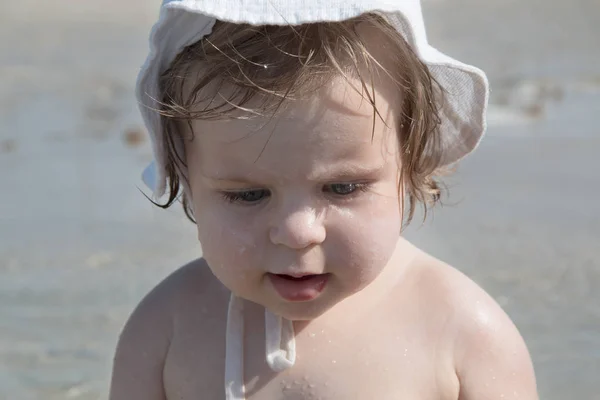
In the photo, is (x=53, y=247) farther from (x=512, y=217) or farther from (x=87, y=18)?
(x=87, y=18)

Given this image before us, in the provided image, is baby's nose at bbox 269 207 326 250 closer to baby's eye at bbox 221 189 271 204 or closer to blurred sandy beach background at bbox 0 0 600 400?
baby's eye at bbox 221 189 271 204

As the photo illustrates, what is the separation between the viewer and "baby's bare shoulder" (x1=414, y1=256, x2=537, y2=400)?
2174 mm

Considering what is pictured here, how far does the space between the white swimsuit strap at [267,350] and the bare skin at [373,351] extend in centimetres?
2

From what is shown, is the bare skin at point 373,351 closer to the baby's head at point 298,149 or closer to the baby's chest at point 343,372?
the baby's chest at point 343,372

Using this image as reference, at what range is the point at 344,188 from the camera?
6.42 feet

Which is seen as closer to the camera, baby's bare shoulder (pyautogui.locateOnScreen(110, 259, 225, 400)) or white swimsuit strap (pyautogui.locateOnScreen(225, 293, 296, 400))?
white swimsuit strap (pyautogui.locateOnScreen(225, 293, 296, 400))

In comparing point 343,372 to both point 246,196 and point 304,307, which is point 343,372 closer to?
point 304,307

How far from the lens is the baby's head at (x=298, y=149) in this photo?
1889mm

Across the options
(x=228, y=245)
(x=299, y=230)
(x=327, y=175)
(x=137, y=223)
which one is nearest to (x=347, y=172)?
(x=327, y=175)

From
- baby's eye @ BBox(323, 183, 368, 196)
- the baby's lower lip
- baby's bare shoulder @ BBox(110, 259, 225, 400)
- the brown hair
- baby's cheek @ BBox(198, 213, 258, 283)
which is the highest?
the brown hair

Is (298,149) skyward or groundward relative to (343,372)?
skyward

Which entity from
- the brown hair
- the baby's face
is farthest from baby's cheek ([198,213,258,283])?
the brown hair

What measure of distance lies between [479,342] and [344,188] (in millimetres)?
497

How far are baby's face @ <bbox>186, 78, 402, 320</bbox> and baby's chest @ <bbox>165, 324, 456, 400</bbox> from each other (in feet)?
0.60
